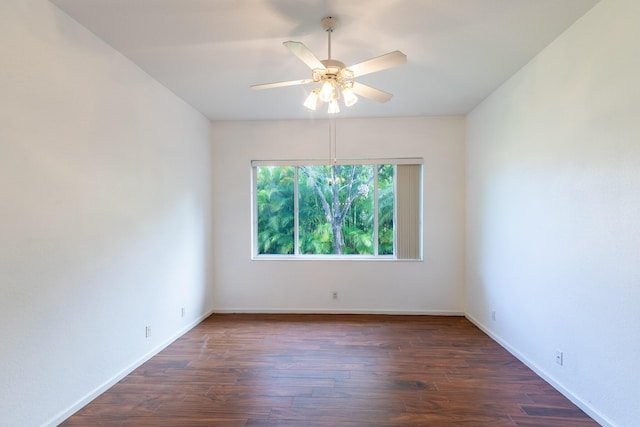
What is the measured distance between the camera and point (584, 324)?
203 centimetres

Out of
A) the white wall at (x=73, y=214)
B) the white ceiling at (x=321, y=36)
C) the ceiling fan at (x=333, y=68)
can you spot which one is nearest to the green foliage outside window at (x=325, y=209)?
the white ceiling at (x=321, y=36)

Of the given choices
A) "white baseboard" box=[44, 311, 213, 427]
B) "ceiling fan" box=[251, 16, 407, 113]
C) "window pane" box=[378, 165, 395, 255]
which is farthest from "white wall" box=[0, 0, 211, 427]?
"window pane" box=[378, 165, 395, 255]

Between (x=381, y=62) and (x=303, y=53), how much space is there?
1.62 feet

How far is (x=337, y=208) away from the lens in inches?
168

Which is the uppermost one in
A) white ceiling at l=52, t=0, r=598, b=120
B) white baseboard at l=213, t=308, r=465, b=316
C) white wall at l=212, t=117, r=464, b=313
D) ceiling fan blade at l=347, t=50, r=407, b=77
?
white ceiling at l=52, t=0, r=598, b=120

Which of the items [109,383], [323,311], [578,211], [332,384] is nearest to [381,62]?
[578,211]

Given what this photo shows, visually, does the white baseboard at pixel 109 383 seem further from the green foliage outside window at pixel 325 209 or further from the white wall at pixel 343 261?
the green foliage outside window at pixel 325 209

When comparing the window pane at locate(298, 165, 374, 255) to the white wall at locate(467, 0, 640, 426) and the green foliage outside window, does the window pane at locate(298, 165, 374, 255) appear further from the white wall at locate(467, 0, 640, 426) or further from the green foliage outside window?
the white wall at locate(467, 0, 640, 426)

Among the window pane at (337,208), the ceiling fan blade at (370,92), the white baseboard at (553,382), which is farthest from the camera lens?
the window pane at (337,208)

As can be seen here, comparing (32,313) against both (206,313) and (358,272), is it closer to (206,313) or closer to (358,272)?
(206,313)

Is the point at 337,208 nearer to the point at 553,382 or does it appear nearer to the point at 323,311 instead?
the point at 323,311

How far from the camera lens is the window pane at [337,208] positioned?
13.9ft

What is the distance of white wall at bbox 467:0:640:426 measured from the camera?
1.73m

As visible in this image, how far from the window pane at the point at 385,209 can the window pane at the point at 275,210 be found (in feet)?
4.11
